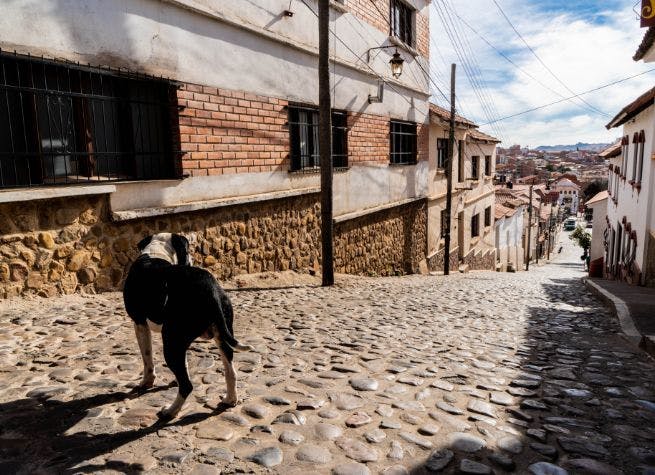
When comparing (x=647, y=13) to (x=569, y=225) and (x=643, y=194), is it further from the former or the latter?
(x=569, y=225)

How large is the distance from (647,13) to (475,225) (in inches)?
659

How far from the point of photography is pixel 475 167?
77.0ft

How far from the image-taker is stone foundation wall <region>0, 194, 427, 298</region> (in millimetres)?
4961

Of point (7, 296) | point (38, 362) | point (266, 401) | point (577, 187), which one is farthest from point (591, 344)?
point (577, 187)

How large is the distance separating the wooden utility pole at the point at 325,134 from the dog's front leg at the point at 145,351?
538 centimetres

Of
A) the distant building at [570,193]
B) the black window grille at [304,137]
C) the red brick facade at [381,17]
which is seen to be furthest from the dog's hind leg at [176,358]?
the distant building at [570,193]

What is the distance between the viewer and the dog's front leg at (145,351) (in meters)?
3.24

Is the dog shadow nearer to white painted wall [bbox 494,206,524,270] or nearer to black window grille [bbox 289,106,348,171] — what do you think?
black window grille [bbox 289,106,348,171]

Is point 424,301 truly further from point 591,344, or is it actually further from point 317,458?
point 317,458

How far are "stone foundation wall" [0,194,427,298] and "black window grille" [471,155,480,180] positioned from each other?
12.5 meters

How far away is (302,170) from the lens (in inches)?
366

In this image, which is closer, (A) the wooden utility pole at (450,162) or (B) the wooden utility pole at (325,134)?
(B) the wooden utility pole at (325,134)

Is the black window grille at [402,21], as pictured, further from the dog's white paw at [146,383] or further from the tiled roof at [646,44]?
the dog's white paw at [146,383]

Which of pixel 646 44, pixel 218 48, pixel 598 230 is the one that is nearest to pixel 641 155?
pixel 646 44
